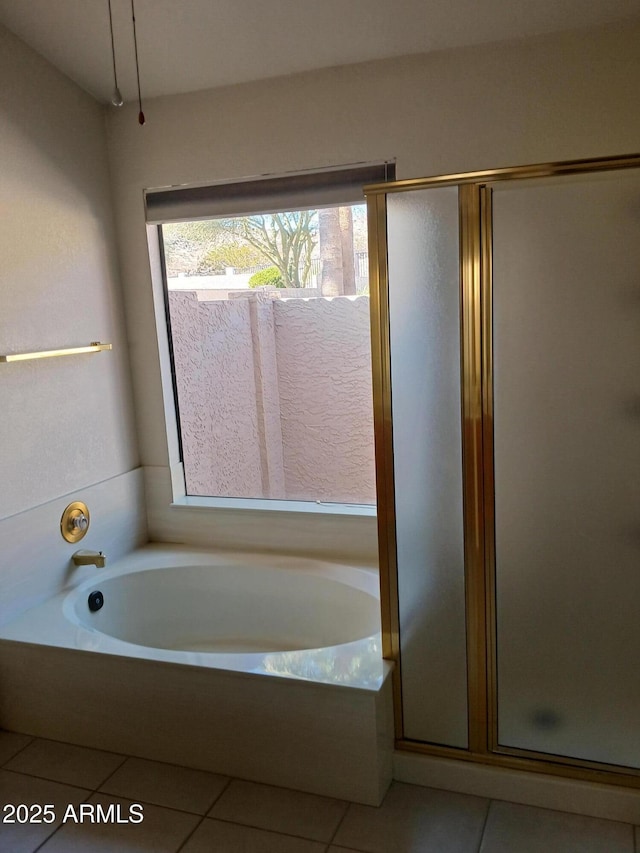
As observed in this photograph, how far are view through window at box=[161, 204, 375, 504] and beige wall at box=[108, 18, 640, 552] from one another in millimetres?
190

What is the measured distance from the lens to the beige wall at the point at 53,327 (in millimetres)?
2496

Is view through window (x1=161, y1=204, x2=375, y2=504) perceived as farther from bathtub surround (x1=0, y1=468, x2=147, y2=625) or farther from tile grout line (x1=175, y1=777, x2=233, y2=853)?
tile grout line (x1=175, y1=777, x2=233, y2=853)

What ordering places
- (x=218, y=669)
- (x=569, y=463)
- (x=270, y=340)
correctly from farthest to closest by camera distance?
(x=270, y=340)
(x=218, y=669)
(x=569, y=463)

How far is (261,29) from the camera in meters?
2.36

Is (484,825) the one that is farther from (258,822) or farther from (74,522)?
(74,522)

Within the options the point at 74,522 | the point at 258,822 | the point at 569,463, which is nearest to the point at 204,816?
the point at 258,822

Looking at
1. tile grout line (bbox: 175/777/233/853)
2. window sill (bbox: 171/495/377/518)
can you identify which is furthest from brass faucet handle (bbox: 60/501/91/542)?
tile grout line (bbox: 175/777/233/853)

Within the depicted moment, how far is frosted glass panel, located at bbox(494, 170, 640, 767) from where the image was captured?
1.72 metres

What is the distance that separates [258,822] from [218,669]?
0.42 meters

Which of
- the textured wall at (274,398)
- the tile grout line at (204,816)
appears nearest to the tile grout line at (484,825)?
the tile grout line at (204,816)

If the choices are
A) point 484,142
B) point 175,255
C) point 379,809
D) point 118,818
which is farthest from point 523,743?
point 175,255

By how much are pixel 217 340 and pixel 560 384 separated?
1.80 meters

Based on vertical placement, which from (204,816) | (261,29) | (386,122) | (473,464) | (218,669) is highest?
(261,29)

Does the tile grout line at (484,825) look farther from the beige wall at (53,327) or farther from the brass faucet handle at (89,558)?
the beige wall at (53,327)
